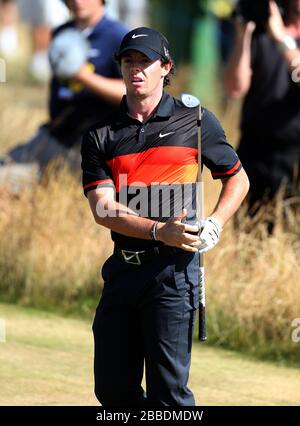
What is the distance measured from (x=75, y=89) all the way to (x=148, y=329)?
164 inches

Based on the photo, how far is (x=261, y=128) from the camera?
9023 millimetres

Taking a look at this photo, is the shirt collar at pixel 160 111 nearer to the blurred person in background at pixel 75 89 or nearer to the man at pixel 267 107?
the man at pixel 267 107

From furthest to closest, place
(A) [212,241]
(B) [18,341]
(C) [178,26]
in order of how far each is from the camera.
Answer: (C) [178,26]
(B) [18,341]
(A) [212,241]

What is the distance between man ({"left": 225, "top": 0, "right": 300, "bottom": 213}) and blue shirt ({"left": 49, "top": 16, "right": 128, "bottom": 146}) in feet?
3.15

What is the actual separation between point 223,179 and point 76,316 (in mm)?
3317

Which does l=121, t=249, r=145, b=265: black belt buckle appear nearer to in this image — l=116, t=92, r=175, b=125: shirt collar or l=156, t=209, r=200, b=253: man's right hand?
l=156, t=209, r=200, b=253: man's right hand

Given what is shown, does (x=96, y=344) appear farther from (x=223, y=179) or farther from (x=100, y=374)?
(x=223, y=179)

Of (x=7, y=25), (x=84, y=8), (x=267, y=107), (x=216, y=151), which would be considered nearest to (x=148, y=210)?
(x=216, y=151)

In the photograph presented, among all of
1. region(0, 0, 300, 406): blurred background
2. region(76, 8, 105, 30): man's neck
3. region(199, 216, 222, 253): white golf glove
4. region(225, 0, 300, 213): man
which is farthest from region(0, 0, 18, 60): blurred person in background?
region(199, 216, 222, 253): white golf glove

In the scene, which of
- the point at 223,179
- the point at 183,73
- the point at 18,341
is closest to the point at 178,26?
the point at 183,73

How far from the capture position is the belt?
5723 mm

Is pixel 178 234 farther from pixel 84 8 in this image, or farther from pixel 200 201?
pixel 84 8

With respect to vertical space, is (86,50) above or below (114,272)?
above

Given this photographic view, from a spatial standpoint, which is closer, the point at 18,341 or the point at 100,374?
the point at 100,374
